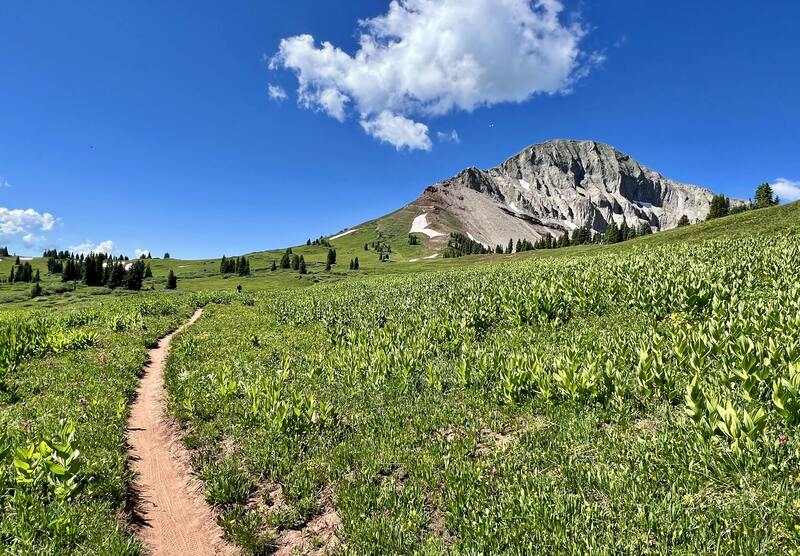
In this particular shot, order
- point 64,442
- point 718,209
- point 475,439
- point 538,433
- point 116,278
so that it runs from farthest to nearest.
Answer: point 116,278 → point 718,209 → point 64,442 → point 475,439 → point 538,433

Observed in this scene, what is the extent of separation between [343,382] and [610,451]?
722 centimetres

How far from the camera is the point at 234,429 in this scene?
9.02 m

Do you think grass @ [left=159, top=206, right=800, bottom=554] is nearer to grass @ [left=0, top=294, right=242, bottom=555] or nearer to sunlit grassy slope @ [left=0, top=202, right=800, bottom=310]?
grass @ [left=0, top=294, right=242, bottom=555]

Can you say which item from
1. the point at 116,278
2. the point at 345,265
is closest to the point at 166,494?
the point at 116,278

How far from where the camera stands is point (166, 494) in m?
7.52

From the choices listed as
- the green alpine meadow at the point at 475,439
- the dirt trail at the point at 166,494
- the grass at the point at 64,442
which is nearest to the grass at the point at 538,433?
the green alpine meadow at the point at 475,439

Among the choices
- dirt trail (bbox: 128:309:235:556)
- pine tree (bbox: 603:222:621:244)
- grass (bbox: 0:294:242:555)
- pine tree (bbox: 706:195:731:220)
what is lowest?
dirt trail (bbox: 128:309:235:556)

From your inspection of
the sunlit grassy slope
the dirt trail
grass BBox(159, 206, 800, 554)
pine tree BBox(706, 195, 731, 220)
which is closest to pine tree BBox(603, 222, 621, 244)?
pine tree BBox(706, 195, 731, 220)

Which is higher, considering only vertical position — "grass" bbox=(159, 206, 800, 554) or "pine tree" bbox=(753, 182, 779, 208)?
"pine tree" bbox=(753, 182, 779, 208)

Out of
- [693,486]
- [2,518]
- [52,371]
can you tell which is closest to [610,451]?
[693,486]

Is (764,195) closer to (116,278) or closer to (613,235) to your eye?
(613,235)

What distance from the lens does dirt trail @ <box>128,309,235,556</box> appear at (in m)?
6.24

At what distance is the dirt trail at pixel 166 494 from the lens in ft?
20.5

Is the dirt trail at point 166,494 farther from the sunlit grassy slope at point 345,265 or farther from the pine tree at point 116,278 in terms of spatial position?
the pine tree at point 116,278
